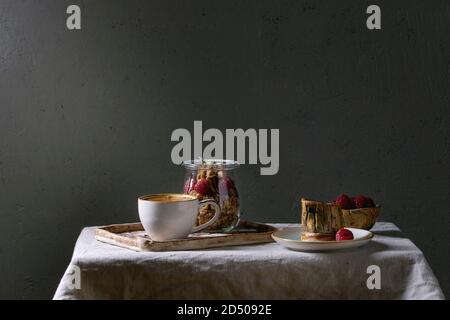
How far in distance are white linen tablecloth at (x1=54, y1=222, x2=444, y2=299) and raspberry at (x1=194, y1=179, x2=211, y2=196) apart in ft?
0.68

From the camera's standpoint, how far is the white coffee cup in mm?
1431

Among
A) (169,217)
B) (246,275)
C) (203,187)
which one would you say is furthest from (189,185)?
(246,275)

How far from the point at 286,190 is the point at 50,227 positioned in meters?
0.65

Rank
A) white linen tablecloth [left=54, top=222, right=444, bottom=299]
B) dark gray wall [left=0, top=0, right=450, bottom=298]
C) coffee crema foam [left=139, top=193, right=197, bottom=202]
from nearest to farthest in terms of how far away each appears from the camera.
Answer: white linen tablecloth [left=54, top=222, right=444, bottom=299] → coffee crema foam [left=139, top=193, right=197, bottom=202] → dark gray wall [left=0, top=0, right=450, bottom=298]

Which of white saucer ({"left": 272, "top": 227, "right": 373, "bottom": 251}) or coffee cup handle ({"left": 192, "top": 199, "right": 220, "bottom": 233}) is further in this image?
coffee cup handle ({"left": 192, "top": 199, "right": 220, "bottom": 233})

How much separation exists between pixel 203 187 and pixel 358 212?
0.35m

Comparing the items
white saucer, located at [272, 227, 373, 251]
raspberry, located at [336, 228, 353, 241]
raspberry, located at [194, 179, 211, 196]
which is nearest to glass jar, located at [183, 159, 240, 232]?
raspberry, located at [194, 179, 211, 196]

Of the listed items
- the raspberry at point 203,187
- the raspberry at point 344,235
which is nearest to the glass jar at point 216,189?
the raspberry at point 203,187

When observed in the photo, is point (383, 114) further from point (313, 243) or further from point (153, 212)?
point (153, 212)

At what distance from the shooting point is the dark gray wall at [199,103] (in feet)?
6.14

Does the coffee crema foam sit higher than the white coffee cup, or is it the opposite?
the coffee crema foam

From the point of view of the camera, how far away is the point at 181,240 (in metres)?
1.43

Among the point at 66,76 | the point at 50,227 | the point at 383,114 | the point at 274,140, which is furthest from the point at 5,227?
the point at 383,114

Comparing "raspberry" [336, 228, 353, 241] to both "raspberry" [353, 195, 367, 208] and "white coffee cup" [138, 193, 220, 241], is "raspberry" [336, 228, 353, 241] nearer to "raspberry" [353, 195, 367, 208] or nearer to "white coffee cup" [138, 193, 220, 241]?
"raspberry" [353, 195, 367, 208]
